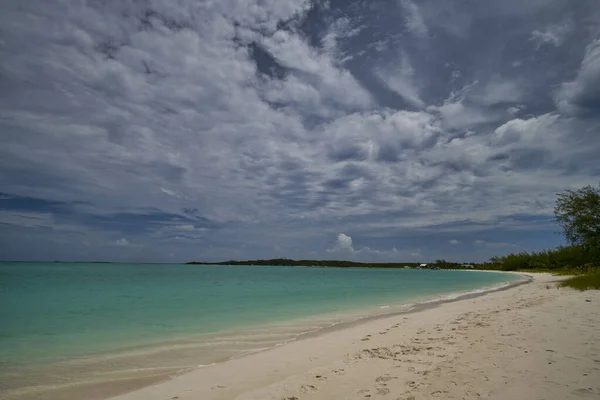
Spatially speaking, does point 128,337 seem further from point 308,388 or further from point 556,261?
point 556,261

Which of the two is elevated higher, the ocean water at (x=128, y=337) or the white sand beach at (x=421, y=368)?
the white sand beach at (x=421, y=368)

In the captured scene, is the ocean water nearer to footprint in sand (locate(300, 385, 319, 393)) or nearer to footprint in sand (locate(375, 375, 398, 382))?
footprint in sand (locate(300, 385, 319, 393))

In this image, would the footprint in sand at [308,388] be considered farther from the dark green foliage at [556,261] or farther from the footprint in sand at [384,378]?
the dark green foliage at [556,261]

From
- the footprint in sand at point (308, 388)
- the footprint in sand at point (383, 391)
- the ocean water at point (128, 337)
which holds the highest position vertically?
the footprint in sand at point (383, 391)

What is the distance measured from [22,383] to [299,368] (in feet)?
19.3

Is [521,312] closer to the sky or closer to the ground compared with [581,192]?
closer to the ground

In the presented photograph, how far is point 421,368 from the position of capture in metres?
6.45

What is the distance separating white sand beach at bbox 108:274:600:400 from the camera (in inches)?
209

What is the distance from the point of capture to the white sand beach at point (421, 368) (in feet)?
17.4

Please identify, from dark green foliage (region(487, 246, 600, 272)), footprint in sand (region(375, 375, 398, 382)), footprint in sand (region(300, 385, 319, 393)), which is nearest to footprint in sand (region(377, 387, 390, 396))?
footprint in sand (region(375, 375, 398, 382))

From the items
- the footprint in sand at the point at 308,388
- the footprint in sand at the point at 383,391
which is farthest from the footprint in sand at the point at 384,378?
the footprint in sand at the point at 308,388

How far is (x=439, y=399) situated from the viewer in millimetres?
4895

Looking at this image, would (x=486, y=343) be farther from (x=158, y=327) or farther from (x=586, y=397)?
(x=158, y=327)

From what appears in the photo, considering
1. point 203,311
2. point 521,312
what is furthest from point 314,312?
point 521,312
